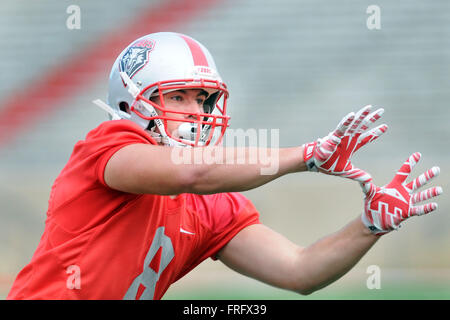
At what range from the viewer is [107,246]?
1.75 metres

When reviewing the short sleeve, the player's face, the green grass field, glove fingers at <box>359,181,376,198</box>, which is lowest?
the green grass field

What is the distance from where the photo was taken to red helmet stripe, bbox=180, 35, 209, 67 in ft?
6.56

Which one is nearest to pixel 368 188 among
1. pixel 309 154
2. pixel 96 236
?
pixel 309 154

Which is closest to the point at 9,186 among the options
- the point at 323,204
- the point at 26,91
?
the point at 26,91

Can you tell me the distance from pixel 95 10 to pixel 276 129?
5.89 feet

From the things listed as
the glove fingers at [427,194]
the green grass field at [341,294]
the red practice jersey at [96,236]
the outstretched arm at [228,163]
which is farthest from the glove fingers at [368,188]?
→ the green grass field at [341,294]

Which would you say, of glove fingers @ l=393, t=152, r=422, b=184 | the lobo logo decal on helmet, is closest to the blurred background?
the lobo logo decal on helmet

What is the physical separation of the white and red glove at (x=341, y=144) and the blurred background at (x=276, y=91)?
2.77m

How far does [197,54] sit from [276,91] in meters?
2.84

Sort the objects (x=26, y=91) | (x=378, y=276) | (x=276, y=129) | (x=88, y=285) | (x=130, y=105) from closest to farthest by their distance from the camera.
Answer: (x=88, y=285)
(x=130, y=105)
(x=378, y=276)
(x=276, y=129)
(x=26, y=91)

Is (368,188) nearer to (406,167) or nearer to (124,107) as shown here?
(406,167)

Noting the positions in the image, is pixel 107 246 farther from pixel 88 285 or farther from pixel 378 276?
pixel 378 276

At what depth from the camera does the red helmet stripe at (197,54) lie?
2.00 meters

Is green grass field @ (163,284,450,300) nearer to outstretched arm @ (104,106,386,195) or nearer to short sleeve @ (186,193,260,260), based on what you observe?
short sleeve @ (186,193,260,260)
